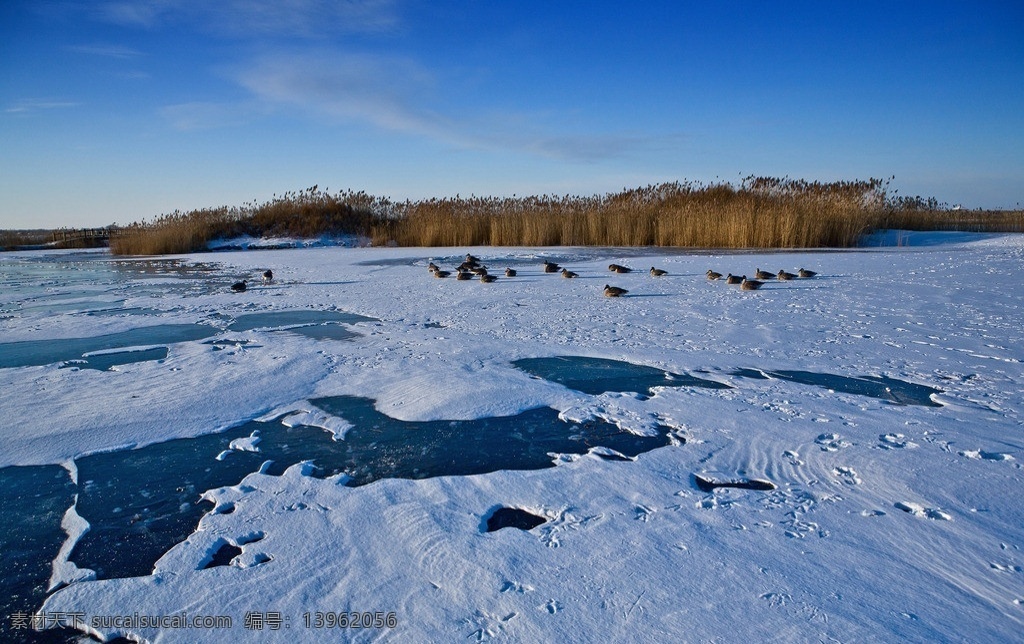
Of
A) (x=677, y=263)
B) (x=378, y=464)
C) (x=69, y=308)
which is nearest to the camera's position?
(x=378, y=464)

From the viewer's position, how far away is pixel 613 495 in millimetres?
2211

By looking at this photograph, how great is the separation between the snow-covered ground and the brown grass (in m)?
9.56

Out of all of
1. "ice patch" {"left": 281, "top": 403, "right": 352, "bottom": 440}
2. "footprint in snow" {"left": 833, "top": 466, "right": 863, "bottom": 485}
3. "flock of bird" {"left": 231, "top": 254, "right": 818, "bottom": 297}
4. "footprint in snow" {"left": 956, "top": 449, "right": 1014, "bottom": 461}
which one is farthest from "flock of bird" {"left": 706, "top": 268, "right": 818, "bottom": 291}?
"ice patch" {"left": 281, "top": 403, "right": 352, "bottom": 440}

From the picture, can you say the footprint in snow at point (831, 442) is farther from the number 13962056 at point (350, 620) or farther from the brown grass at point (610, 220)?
the brown grass at point (610, 220)

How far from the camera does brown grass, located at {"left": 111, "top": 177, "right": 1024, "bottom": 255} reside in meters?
14.2

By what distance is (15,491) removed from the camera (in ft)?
7.70

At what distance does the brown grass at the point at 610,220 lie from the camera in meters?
14.2

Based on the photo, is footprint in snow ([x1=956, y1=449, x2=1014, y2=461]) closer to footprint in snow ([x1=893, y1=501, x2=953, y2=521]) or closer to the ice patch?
footprint in snow ([x1=893, y1=501, x2=953, y2=521])

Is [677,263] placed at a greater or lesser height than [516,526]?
greater

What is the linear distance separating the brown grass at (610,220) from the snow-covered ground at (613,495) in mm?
9560

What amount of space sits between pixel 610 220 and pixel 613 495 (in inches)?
567

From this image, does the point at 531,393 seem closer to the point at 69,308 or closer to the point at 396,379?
the point at 396,379

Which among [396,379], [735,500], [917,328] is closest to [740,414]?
[735,500]

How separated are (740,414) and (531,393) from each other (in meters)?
1.09
